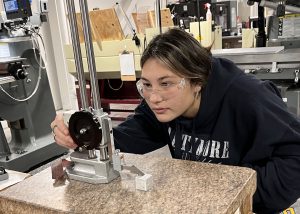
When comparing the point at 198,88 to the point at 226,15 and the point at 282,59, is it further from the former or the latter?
the point at 226,15

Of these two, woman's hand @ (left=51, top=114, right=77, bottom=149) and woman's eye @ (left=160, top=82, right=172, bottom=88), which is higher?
woman's eye @ (left=160, top=82, right=172, bottom=88)

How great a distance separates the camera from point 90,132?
0.65m

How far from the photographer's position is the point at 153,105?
89 cm

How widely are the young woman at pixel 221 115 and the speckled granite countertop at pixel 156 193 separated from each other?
0.15 m

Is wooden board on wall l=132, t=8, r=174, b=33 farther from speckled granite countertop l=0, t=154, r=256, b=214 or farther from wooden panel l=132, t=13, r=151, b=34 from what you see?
speckled granite countertop l=0, t=154, r=256, b=214

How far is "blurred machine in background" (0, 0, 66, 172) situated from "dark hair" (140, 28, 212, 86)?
1.74 meters

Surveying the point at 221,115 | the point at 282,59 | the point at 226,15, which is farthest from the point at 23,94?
the point at 226,15

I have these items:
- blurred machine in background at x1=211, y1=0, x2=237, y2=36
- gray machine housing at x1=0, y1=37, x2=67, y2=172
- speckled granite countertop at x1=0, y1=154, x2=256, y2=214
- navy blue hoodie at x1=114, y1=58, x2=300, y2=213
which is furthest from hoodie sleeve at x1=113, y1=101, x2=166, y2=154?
blurred machine in background at x1=211, y1=0, x2=237, y2=36

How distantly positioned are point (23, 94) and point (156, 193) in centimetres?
227

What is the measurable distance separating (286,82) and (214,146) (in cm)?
117

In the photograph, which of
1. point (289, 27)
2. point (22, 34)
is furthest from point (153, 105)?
point (22, 34)

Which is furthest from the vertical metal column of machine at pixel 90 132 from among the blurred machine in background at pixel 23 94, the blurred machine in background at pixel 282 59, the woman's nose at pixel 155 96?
the blurred machine in background at pixel 23 94

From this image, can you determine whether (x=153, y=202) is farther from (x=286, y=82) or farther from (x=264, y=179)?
(x=286, y=82)

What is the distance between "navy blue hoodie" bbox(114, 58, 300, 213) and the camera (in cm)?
86
